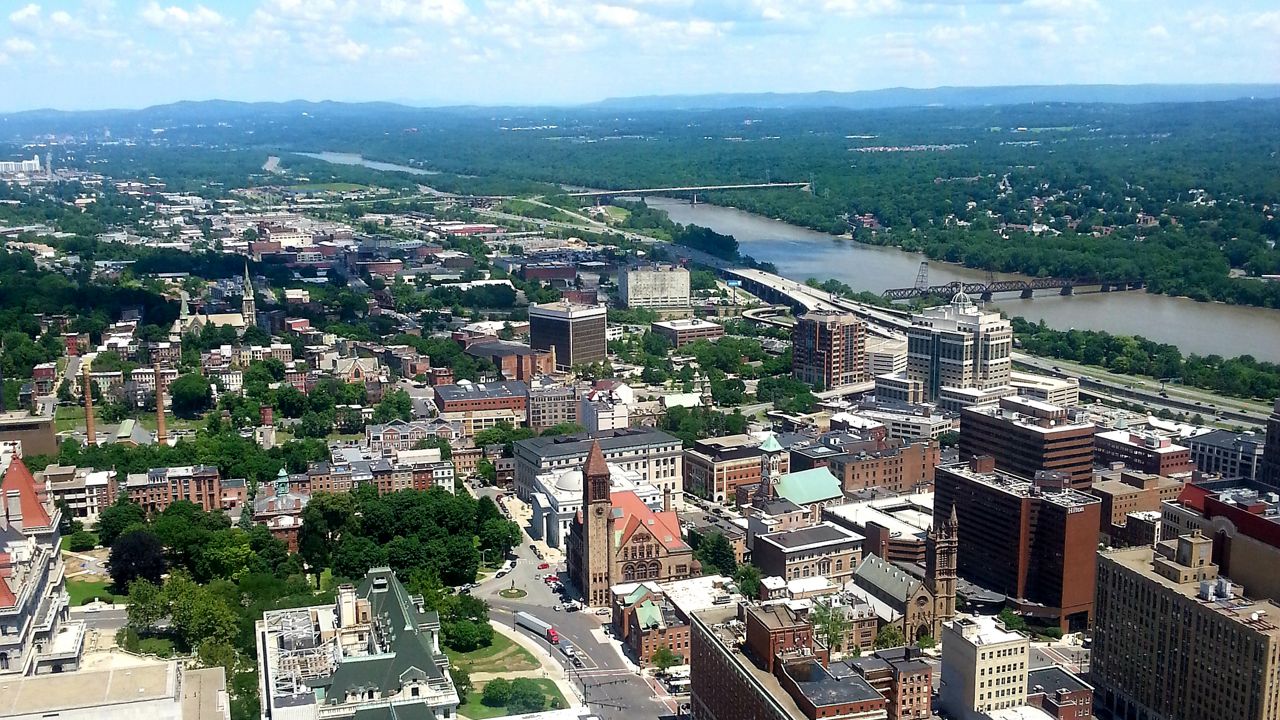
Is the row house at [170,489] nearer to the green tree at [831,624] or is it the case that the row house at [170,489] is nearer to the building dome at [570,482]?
the building dome at [570,482]

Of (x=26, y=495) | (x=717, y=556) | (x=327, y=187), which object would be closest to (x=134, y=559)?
(x=26, y=495)

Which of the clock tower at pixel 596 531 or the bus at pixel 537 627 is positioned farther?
the clock tower at pixel 596 531

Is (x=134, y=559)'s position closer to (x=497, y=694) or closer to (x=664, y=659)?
(x=497, y=694)

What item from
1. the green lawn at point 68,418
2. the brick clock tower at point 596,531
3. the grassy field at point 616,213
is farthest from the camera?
the grassy field at point 616,213

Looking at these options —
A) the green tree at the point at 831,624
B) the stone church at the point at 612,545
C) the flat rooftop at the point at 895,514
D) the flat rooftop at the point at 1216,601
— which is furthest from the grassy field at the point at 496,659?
the flat rooftop at the point at 1216,601

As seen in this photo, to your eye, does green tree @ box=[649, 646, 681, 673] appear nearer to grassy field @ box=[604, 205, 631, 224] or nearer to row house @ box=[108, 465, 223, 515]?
row house @ box=[108, 465, 223, 515]

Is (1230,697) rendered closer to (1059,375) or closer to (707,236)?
(1059,375)
